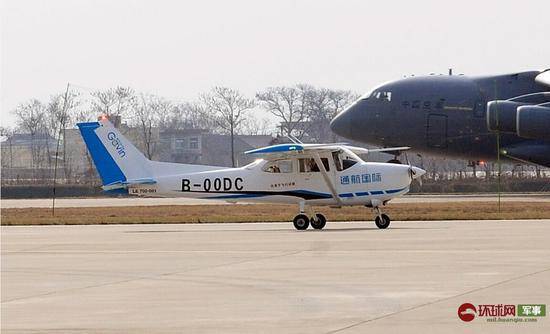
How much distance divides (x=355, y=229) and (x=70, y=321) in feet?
52.7

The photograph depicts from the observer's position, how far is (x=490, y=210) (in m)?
36.6

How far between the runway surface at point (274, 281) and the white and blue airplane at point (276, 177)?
2812mm

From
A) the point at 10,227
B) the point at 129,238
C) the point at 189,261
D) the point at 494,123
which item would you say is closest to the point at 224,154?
the point at 494,123

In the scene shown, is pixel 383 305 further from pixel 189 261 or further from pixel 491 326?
pixel 189 261

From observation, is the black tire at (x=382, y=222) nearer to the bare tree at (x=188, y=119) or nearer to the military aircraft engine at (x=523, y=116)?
the military aircraft engine at (x=523, y=116)

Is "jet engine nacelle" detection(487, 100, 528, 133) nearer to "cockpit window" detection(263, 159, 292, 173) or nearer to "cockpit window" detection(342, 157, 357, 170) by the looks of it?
"cockpit window" detection(342, 157, 357, 170)

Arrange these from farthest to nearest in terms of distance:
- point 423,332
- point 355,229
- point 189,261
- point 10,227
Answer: point 10,227 < point 355,229 < point 189,261 < point 423,332

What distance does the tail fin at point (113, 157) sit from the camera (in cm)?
3055

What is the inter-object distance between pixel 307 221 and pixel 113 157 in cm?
515

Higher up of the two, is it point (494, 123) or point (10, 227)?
point (494, 123)

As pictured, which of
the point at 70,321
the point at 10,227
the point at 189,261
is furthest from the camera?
the point at 10,227

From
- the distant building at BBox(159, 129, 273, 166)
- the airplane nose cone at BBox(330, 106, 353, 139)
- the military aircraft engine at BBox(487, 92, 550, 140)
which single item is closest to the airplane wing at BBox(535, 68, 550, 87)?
the military aircraft engine at BBox(487, 92, 550, 140)

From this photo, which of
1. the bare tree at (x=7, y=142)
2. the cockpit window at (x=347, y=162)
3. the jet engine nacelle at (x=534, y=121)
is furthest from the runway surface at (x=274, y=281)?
the bare tree at (x=7, y=142)

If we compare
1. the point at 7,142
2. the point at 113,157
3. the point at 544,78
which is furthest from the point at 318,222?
the point at 7,142
